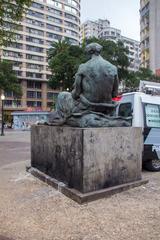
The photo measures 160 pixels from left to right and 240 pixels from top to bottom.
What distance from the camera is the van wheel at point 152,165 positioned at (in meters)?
8.23

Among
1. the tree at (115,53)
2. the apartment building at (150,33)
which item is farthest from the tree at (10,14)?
the apartment building at (150,33)

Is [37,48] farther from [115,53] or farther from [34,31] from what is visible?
[115,53]

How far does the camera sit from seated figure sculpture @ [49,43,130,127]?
5848 mm

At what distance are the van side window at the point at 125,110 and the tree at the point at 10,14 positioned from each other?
9.78 metres

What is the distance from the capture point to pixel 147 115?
26.5 feet

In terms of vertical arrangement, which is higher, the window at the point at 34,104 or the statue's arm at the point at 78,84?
the window at the point at 34,104

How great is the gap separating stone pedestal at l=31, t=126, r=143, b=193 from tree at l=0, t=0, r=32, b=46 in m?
11.2

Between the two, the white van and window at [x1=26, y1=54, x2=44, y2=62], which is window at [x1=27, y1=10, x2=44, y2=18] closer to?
window at [x1=26, y1=54, x2=44, y2=62]

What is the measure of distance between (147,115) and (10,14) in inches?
456

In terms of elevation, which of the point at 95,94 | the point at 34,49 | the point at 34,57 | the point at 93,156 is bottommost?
the point at 93,156

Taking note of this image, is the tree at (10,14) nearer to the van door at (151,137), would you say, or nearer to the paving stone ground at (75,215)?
the van door at (151,137)

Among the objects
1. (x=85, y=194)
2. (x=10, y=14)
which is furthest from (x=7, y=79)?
(x=85, y=194)

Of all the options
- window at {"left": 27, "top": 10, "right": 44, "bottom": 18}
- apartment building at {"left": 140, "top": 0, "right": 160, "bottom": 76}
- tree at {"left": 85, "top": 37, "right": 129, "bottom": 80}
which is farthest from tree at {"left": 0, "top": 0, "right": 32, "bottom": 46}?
window at {"left": 27, "top": 10, "right": 44, "bottom": 18}

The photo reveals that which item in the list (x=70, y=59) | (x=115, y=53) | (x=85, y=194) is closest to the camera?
(x=85, y=194)
